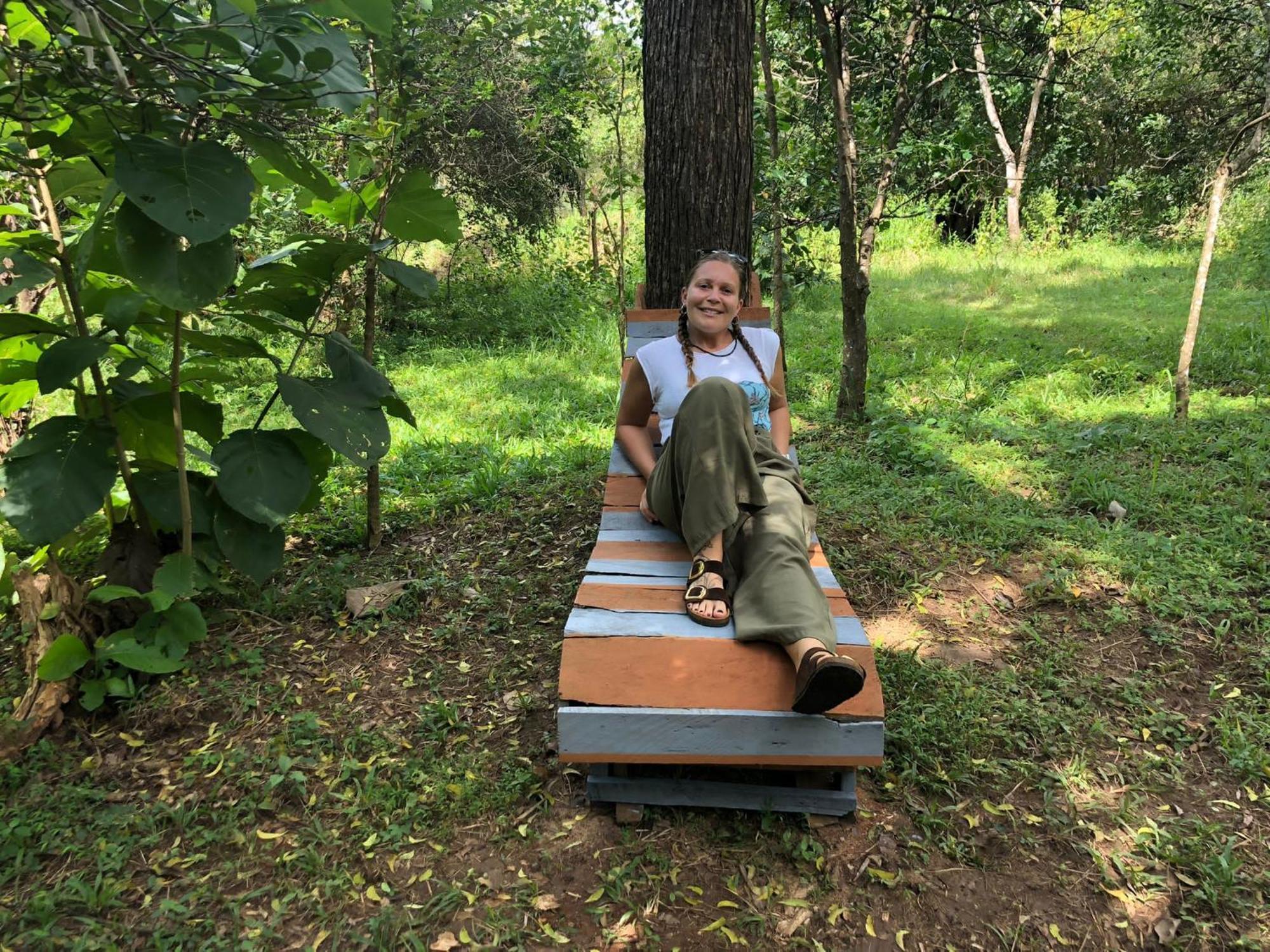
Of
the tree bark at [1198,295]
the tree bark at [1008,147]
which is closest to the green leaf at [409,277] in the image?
the tree bark at [1198,295]

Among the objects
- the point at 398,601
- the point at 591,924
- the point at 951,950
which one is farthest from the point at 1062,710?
the point at 398,601

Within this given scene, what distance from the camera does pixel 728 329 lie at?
3.16 metres

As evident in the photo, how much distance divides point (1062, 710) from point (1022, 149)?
1242 cm

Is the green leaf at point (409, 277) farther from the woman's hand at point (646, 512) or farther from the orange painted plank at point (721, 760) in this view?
the orange painted plank at point (721, 760)

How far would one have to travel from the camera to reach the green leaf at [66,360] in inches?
86.2

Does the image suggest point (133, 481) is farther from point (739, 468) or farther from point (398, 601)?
point (739, 468)

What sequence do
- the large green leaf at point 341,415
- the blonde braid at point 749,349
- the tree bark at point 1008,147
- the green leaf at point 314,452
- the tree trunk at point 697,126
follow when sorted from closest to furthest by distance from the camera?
the large green leaf at point 341,415 → the green leaf at point 314,452 → the blonde braid at point 749,349 → the tree trunk at point 697,126 → the tree bark at point 1008,147

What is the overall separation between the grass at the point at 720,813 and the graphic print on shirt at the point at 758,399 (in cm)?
75

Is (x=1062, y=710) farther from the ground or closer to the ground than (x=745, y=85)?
closer to the ground

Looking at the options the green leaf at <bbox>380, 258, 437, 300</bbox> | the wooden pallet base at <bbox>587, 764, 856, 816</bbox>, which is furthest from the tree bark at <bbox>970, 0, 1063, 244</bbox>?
the wooden pallet base at <bbox>587, 764, 856, 816</bbox>

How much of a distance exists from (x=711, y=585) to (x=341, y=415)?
1.28m

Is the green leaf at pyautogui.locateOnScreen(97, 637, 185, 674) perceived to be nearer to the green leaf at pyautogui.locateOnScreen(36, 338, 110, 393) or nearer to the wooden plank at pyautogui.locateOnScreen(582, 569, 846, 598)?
the green leaf at pyautogui.locateOnScreen(36, 338, 110, 393)

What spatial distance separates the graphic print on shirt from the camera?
307cm

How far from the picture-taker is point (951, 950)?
5.93 ft
